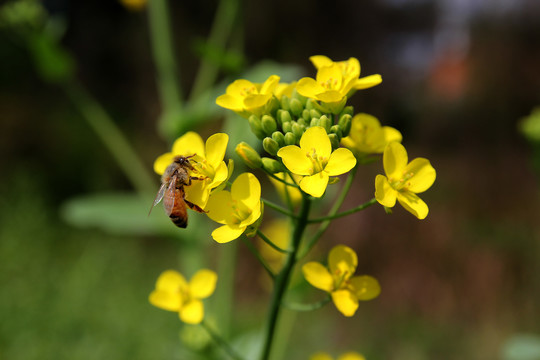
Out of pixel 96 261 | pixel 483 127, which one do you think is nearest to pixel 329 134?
pixel 96 261

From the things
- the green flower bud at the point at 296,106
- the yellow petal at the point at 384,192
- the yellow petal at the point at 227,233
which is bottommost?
the yellow petal at the point at 227,233

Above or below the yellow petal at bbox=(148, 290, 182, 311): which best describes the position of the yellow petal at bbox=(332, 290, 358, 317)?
above

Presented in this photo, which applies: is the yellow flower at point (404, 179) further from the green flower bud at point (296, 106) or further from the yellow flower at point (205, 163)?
the yellow flower at point (205, 163)

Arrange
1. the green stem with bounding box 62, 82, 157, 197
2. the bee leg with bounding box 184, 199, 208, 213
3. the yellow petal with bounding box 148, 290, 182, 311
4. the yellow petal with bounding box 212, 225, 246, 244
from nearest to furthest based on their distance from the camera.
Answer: the yellow petal with bounding box 212, 225, 246, 244 → the bee leg with bounding box 184, 199, 208, 213 → the yellow petal with bounding box 148, 290, 182, 311 → the green stem with bounding box 62, 82, 157, 197

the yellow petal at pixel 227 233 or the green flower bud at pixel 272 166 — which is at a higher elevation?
the green flower bud at pixel 272 166

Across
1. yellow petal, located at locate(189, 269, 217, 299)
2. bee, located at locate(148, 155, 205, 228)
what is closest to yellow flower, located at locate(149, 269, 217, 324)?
yellow petal, located at locate(189, 269, 217, 299)

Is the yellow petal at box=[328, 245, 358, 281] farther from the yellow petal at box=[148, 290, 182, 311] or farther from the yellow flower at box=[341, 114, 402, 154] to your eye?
the yellow petal at box=[148, 290, 182, 311]

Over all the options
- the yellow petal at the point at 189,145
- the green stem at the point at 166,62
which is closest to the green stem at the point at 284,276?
the yellow petal at the point at 189,145
